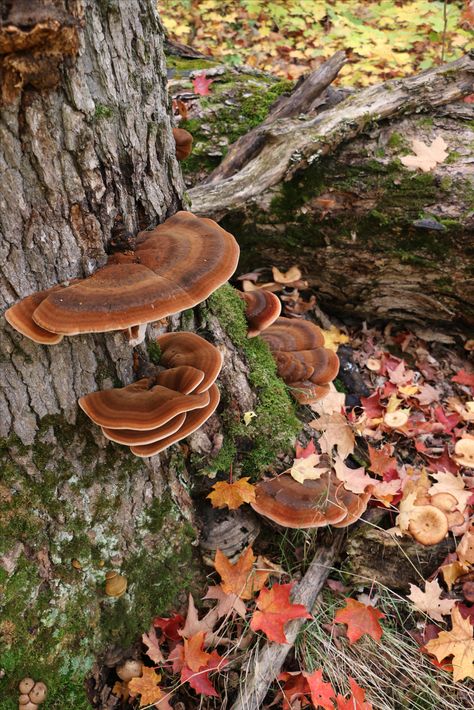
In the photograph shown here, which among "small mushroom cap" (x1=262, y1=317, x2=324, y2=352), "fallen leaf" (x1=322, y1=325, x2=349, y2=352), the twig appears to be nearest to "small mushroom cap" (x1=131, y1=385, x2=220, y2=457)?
"small mushroom cap" (x1=262, y1=317, x2=324, y2=352)

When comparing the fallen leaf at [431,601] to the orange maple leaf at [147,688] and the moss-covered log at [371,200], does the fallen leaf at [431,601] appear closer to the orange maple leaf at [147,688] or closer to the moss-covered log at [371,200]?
the orange maple leaf at [147,688]

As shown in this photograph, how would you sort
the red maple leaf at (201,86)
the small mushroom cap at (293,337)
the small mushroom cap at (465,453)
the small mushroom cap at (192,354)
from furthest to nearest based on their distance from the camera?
the red maple leaf at (201,86), the small mushroom cap at (465,453), the small mushroom cap at (293,337), the small mushroom cap at (192,354)

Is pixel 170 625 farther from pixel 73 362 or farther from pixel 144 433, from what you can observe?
pixel 73 362

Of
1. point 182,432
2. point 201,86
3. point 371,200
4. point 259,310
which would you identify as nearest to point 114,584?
point 182,432

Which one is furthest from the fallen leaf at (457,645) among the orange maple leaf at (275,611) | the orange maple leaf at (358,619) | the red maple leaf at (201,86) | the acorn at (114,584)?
the red maple leaf at (201,86)

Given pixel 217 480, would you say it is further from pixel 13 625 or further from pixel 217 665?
pixel 13 625

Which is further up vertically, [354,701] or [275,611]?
[275,611]
